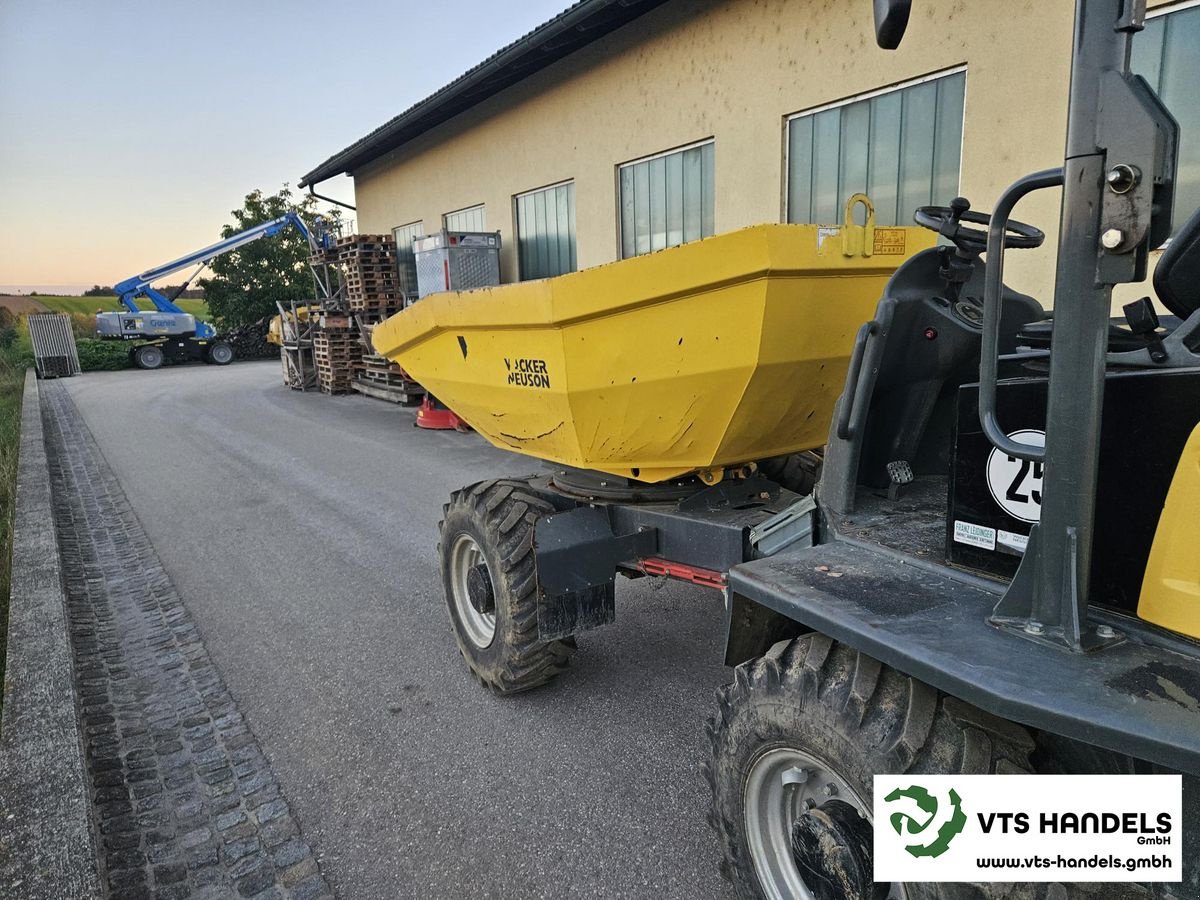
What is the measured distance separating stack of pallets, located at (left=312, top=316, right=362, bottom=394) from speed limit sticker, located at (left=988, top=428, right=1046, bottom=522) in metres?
15.4

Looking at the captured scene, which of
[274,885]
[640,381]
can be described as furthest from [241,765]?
[640,381]

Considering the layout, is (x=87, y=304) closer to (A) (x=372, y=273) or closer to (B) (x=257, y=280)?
(B) (x=257, y=280)

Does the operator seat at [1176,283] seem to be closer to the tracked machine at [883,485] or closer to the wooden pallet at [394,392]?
the tracked machine at [883,485]

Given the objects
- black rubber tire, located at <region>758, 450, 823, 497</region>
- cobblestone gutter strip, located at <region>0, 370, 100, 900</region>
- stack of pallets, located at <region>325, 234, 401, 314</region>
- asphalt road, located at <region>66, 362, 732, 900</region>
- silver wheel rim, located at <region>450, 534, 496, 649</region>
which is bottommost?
asphalt road, located at <region>66, 362, 732, 900</region>

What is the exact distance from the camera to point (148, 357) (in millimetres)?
25297

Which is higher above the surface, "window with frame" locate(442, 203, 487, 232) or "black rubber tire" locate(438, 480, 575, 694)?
"window with frame" locate(442, 203, 487, 232)

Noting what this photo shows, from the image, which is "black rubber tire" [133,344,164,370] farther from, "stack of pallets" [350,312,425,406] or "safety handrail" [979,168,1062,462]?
"safety handrail" [979,168,1062,462]

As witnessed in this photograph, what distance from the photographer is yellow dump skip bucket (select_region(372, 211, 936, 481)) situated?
8.05ft

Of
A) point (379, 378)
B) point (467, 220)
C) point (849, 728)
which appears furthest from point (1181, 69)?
point (379, 378)

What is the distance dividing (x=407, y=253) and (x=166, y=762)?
1460 centimetres

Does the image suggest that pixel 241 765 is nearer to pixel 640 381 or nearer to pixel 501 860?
pixel 501 860

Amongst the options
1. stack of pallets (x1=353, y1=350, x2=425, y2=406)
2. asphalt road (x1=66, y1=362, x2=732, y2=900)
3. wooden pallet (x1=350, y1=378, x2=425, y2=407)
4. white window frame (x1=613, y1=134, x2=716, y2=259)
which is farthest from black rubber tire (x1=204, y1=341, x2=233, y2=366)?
asphalt road (x1=66, y1=362, x2=732, y2=900)

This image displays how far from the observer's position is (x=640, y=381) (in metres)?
2.77

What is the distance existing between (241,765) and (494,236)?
10416 mm
